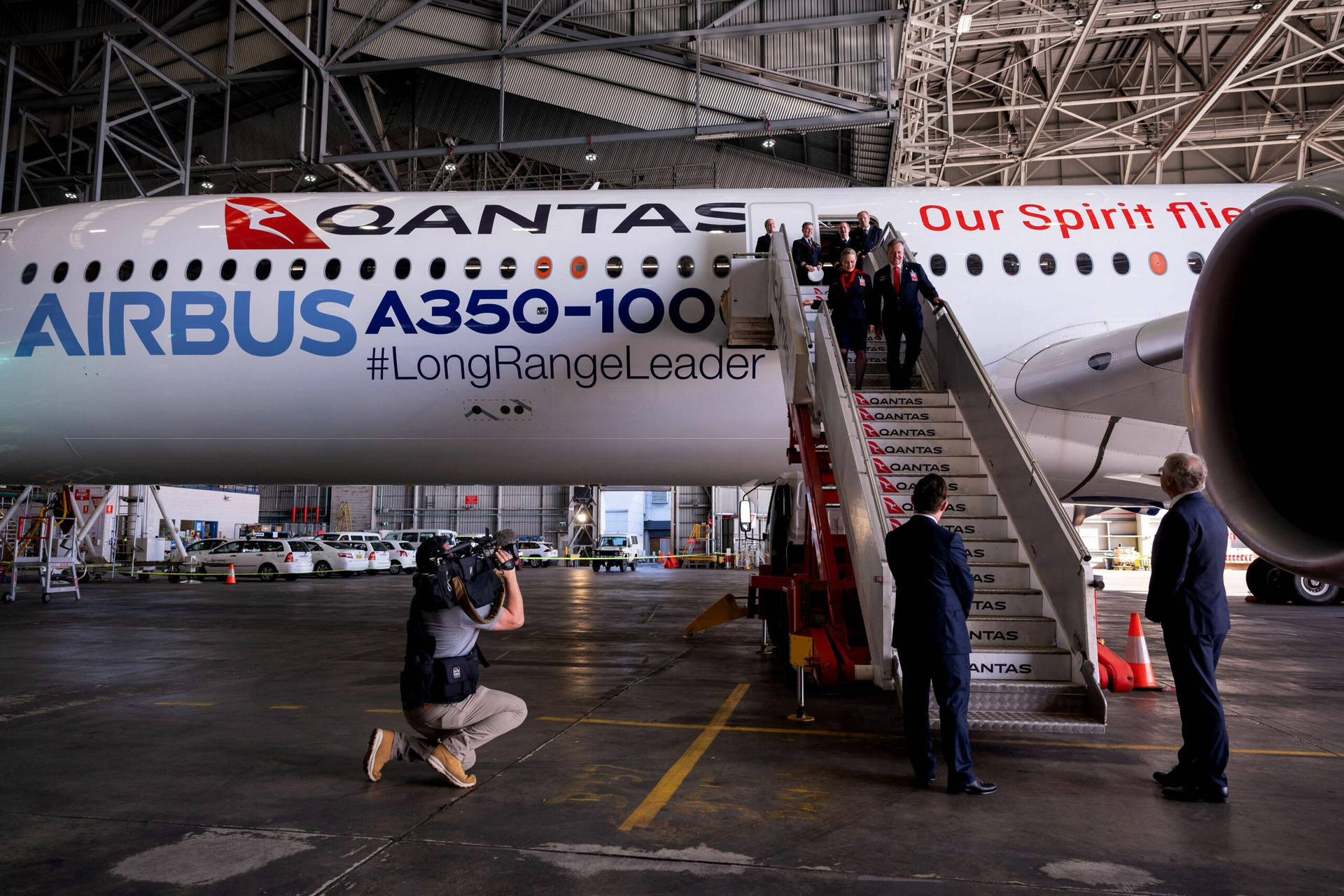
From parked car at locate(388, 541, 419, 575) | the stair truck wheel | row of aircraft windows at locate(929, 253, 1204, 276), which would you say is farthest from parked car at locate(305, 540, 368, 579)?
the stair truck wheel

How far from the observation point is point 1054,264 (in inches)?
359

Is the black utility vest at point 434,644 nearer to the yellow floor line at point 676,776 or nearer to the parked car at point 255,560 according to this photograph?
the yellow floor line at point 676,776

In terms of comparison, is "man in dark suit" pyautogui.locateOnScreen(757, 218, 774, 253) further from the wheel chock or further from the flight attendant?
the wheel chock

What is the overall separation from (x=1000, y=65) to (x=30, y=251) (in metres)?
27.4

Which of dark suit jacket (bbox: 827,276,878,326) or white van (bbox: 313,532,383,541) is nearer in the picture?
dark suit jacket (bbox: 827,276,878,326)

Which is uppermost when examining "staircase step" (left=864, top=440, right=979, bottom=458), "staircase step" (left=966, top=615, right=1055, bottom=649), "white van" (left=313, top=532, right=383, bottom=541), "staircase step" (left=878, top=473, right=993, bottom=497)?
"staircase step" (left=864, top=440, right=979, bottom=458)

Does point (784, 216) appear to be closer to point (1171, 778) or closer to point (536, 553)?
point (1171, 778)

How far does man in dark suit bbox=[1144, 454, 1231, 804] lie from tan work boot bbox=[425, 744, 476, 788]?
351 cm

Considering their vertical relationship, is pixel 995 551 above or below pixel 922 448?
below

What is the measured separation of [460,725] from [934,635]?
97.4 inches

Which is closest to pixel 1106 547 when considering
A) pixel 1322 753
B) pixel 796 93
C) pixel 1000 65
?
pixel 1000 65

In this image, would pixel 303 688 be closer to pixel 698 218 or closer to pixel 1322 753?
pixel 698 218

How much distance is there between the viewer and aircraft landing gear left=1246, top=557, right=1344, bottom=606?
19016 mm

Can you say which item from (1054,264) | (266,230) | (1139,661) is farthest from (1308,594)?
(266,230)
